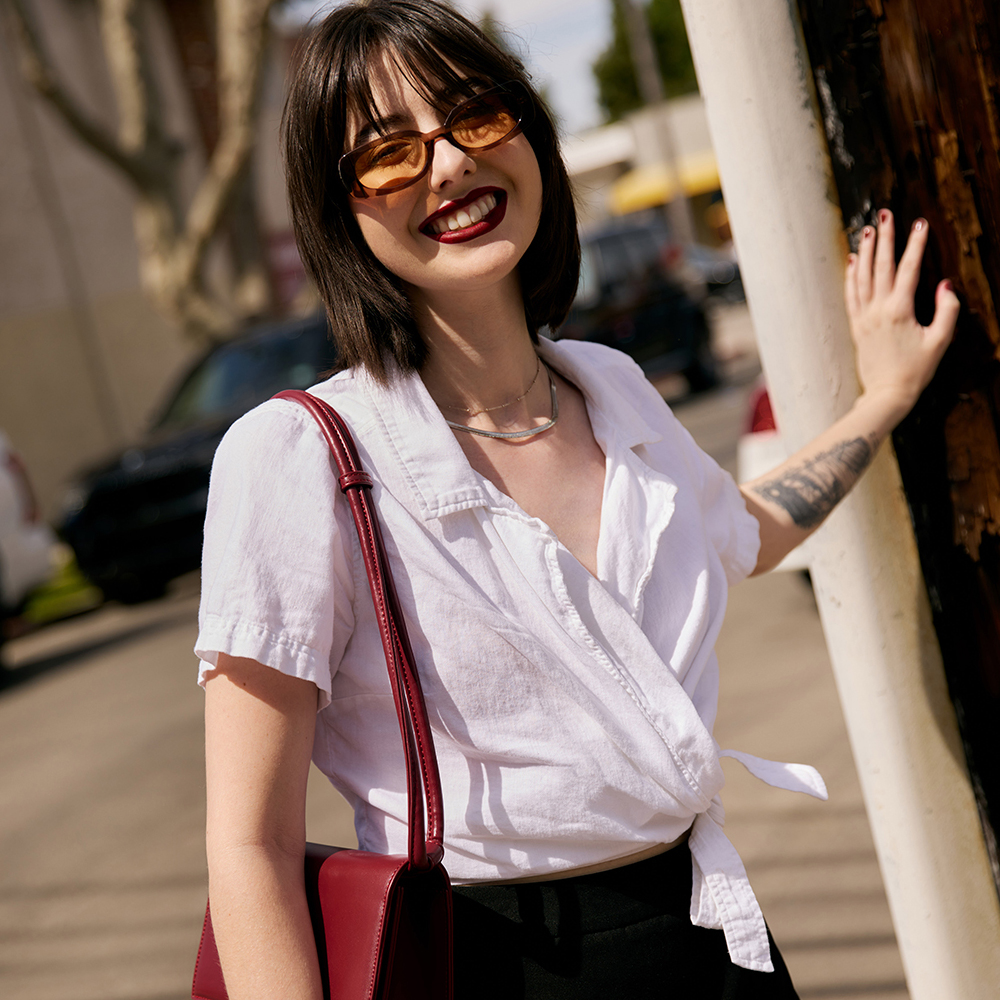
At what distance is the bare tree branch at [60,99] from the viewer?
470 inches

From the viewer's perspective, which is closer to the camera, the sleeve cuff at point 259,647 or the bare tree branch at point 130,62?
the sleeve cuff at point 259,647

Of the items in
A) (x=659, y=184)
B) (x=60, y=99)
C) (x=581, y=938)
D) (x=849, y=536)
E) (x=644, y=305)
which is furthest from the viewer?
(x=659, y=184)

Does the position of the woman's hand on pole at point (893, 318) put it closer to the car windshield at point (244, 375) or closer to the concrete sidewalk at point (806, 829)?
the concrete sidewalk at point (806, 829)

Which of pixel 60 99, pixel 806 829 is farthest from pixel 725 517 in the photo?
pixel 60 99

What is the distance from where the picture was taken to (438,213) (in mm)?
1461

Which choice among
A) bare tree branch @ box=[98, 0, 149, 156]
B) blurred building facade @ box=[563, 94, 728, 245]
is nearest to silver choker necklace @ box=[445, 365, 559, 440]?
bare tree branch @ box=[98, 0, 149, 156]

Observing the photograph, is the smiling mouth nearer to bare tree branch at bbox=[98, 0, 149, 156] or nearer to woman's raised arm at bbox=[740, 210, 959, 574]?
woman's raised arm at bbox=[740, 210, 959, 574]

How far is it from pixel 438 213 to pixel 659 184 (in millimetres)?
41263

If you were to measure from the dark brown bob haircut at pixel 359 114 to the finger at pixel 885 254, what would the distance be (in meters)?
0.62

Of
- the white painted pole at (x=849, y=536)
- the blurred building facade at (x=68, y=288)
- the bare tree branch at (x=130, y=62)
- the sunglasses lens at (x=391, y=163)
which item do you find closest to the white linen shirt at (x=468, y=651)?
the sunglasses lens at (x=391, y=163)

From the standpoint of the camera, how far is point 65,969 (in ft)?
12.1

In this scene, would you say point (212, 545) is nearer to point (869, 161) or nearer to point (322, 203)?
point (322, 203)

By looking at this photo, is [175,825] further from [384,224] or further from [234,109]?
[234,109]

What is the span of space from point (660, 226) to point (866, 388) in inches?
551
